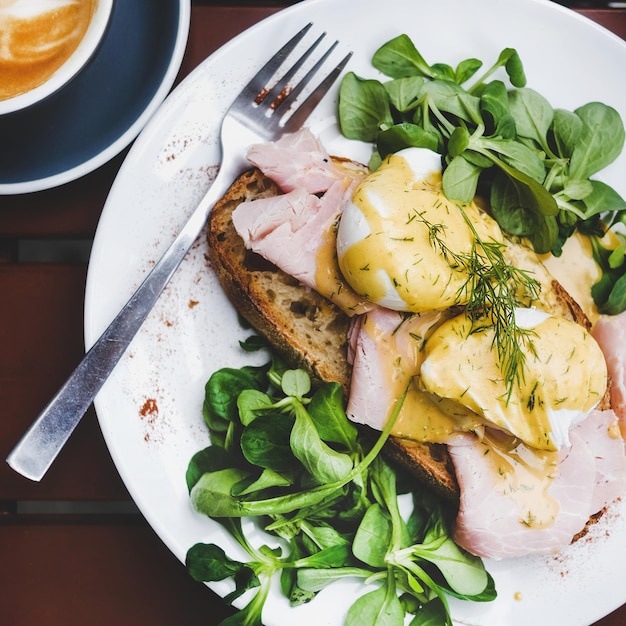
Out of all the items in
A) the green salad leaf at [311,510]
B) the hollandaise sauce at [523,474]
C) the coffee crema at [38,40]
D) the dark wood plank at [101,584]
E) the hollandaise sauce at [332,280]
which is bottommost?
the dark wood plank at [101,584]

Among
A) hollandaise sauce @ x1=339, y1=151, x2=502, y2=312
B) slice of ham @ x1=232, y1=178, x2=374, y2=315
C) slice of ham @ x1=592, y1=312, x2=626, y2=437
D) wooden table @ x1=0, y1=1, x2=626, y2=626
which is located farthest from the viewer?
wooden table @ x1=0, y1=1, x2=626, y2=626

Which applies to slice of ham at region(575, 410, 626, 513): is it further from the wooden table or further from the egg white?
the wooden table

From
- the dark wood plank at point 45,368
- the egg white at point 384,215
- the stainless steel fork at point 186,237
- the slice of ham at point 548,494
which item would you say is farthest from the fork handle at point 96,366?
the slice of ham at point 548,494

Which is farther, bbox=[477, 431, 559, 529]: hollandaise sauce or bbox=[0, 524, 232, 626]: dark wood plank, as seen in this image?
bbox=[0, 524, 232, 626]: dark wood plank

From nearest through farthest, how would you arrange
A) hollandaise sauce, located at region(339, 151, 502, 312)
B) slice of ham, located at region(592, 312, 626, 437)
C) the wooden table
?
hollandaise sauce, located at region(339, 151, 502, 312) → slice of ham, located at region(592, 312, 626, 437) → the wooden table

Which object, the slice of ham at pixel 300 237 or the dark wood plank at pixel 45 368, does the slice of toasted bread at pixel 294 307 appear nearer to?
the slice of ham at pixel 300 237

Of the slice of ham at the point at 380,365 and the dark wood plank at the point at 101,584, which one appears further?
the dark wood plank at the point at 101,584

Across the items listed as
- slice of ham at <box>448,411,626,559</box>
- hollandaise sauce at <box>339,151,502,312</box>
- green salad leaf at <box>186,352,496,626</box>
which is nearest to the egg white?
hollandaise sauce at <box>339,151,502,312</box>
